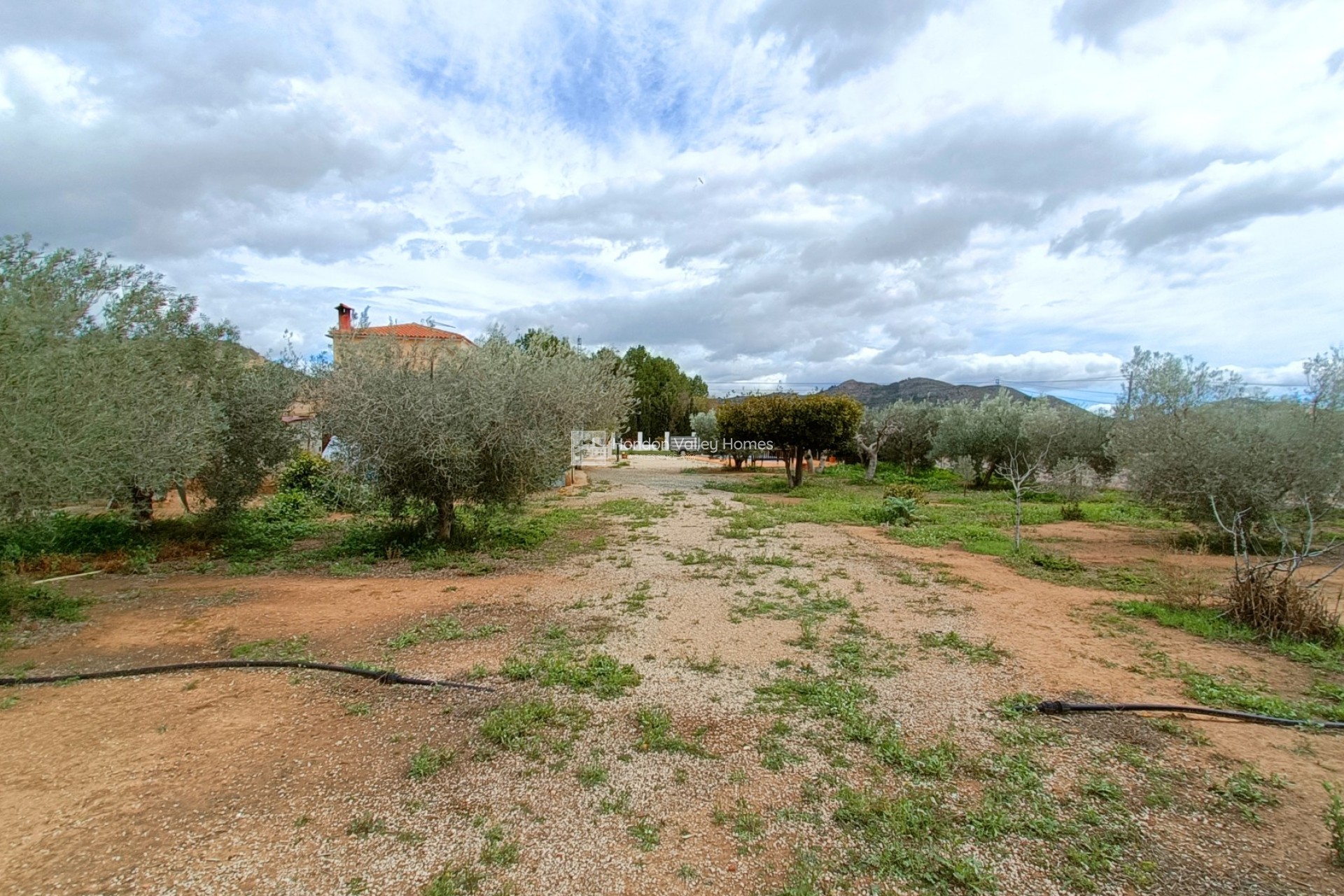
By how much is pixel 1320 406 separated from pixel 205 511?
60.9ft

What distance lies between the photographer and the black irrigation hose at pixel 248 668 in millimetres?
4594

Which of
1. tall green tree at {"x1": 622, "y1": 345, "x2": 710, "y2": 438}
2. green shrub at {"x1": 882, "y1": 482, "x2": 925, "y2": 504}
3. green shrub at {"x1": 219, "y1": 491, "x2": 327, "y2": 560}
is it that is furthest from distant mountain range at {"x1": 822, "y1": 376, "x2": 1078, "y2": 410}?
green shrub at {"x1": 219, "y1": 491, "x2": 327, "y2": 560}

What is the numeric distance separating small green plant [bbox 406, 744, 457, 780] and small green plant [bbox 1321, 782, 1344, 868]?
4.40 meters

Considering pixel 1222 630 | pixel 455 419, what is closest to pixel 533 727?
pixel 455 419

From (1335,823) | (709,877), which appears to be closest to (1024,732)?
(1335,823)

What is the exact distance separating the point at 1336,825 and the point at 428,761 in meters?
4.62

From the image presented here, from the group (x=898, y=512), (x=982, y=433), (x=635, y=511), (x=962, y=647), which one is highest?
(x=982, y=433)

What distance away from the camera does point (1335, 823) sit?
2916mm

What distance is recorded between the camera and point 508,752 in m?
3.68

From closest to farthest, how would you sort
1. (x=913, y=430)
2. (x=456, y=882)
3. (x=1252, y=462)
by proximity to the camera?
(x=456, y=882)
(x=1252, y=462)
(x=913, y=430)

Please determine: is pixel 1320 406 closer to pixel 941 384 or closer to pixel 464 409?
pixel 464 409

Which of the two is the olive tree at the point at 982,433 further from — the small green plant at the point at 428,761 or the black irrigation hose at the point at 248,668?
the small green plant at the point at 428,761

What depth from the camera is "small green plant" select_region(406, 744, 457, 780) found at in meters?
3.43

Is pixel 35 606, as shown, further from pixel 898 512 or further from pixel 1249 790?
pixel 898 512
